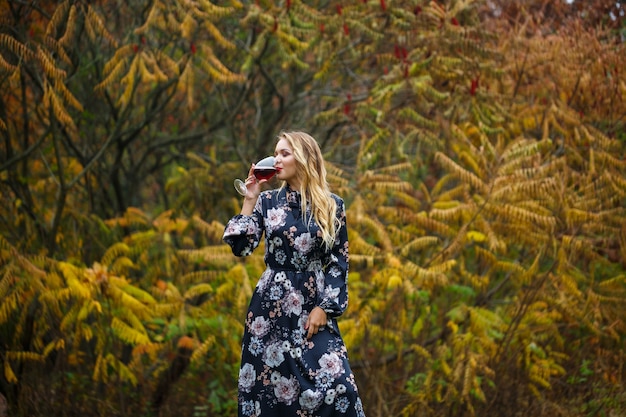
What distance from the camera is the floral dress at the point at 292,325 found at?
157 inches

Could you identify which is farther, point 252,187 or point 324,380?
point 252,187

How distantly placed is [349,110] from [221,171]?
157 centimetres

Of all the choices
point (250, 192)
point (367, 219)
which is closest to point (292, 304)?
point (250, 192)

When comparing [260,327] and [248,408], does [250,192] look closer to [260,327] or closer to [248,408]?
[260,327]

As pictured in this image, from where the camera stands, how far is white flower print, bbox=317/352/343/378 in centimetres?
400

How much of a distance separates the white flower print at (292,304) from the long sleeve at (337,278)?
0.38ft

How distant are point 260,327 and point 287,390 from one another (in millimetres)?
353

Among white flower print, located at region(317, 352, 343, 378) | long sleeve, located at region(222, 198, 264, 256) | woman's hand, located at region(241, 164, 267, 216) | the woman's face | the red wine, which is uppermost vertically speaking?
the woman's face

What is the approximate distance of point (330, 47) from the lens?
831 cm

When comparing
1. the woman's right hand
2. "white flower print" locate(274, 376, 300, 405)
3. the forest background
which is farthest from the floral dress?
the forest background

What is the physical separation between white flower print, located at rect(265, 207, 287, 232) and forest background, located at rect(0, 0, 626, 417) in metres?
2.17

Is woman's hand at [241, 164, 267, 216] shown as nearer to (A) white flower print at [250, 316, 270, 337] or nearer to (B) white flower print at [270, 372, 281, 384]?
(A) white flower print at [250, 316, 270, 337]

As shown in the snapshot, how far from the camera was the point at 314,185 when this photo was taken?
4.11 meters

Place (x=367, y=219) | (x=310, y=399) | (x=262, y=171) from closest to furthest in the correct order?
(x=310, y=399) → (x=262, y=171) → (x=367, y=219)
